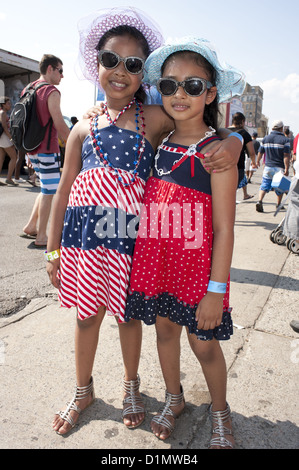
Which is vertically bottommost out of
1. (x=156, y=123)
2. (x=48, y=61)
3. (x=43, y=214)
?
(x=43, y=214)

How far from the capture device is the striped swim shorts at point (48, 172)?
4.13 meters

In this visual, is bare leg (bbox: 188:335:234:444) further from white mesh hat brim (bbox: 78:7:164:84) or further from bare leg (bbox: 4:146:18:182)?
bare leg (bbox: 4:146:18:182)

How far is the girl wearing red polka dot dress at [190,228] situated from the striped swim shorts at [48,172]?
2677mm

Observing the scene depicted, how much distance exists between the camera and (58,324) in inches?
102

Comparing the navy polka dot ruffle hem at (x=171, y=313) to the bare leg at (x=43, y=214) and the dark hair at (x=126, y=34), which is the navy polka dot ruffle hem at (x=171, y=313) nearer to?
the dark hair at (x=126, y=34)

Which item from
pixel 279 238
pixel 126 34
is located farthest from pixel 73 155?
pixel 279 238

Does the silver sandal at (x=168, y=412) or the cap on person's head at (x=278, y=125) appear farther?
the cap on person's head at (x=278, y=125)

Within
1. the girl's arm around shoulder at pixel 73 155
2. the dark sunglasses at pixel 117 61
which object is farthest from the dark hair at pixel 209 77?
the girl's arm around shoulder at pixel 73 155

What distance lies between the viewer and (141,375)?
2094 millimetres

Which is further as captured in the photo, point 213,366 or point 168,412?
point 168,412

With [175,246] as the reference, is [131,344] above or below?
below

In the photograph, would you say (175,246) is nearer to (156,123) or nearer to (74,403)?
(156,123)

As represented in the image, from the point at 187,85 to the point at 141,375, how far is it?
155cm
